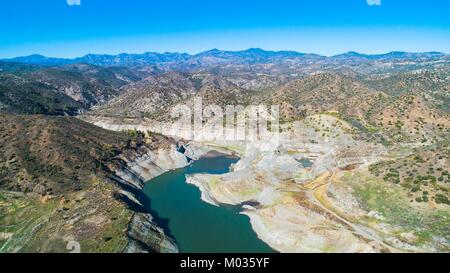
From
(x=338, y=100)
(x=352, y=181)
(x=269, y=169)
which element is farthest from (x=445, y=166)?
(x=338, y=100)

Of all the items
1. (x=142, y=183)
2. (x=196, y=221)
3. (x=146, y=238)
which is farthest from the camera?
(x=142, y=183)

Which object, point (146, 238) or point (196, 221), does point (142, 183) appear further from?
point (146, 238)

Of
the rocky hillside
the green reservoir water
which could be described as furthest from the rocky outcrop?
the green reservoir water

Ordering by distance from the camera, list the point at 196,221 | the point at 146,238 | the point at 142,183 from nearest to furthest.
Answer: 1. the point at 146,238
2. the point at 196,221
3. the point at 142,183

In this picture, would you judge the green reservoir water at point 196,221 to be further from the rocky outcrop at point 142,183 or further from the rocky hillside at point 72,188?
the rocky hillside at point 72,188

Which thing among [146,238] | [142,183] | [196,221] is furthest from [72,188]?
[196,221]

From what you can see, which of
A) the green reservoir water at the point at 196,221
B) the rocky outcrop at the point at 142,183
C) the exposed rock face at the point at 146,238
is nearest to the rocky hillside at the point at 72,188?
the exposed rock face at the point at 146,238

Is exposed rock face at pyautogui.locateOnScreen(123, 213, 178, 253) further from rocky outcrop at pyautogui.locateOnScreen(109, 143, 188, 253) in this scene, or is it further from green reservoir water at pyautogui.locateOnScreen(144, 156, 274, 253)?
green reservoir water at pyautogui.locateOnScreen(144, 156, 274, 253)
